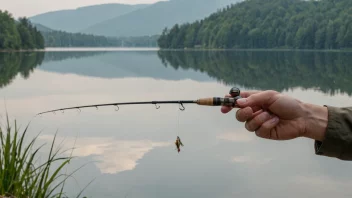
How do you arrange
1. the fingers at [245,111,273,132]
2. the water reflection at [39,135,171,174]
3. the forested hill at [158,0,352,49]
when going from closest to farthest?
the fingers at [245,111,273,132], the water reflection at [39,135,171,174], the forested hill at [158,0,352,49]

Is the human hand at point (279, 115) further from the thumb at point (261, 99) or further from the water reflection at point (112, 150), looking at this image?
the water reflection at point (112, 150)

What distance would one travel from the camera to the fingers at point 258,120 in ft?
8.39

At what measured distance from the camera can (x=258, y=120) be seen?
2.55 metres

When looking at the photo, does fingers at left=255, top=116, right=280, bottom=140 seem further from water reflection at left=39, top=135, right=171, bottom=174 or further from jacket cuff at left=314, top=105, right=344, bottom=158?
water reflection at left=39, top=135, right=171, bottom=174

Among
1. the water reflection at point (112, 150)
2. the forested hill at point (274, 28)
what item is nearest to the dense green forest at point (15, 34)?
the forested hill at point (274, 28)

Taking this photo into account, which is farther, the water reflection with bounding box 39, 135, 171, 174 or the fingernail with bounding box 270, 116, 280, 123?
the water reflection with bounding box 39, 135, 171, 174

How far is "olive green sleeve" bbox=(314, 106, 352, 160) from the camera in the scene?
234 cm

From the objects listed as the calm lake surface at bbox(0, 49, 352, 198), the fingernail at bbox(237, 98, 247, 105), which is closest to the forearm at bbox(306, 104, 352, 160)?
the fingernail at bbox(237, 98, 247, 105)

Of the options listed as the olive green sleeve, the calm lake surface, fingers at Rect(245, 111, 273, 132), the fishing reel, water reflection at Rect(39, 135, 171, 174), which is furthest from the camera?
water reflection at Rect(39, 135, 171, 174)

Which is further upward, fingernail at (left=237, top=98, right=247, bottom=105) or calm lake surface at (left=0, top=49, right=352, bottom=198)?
fingernail at (left=237, top=98, right=247, bottom=105)

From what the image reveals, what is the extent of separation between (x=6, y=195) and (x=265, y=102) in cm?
314

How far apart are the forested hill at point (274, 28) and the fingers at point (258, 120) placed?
112934 mm

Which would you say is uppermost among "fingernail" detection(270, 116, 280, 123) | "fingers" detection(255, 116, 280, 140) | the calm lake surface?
"fingernail" detection(270, 116, 280, 123)

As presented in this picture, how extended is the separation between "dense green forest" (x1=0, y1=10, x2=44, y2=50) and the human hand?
97.3m
